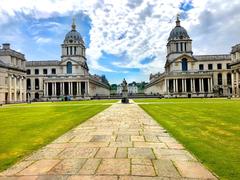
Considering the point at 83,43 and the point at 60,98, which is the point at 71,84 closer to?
the point at 60,98

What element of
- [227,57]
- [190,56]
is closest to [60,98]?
[190,56]

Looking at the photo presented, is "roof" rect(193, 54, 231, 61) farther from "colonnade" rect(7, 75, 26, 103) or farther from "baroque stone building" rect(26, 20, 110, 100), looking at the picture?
"colonnade" rect(7, 75, 26, 103)

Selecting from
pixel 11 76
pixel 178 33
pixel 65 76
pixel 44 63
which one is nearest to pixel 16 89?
pixel 11 76

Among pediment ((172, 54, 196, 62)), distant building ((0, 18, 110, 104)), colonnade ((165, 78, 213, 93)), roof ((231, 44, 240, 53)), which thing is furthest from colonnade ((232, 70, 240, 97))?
distant building ((0, 18, 110, 104))

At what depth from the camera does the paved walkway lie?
6.23 meters

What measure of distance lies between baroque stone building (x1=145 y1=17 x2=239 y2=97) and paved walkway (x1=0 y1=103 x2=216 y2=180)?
94.7 metres

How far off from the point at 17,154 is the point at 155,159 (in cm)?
440

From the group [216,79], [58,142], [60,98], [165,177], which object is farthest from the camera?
[216,79]

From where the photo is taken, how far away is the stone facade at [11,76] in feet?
251

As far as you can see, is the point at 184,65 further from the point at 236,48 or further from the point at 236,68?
the point at 236,68

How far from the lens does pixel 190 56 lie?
113m

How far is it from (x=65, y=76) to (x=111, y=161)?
10717cm

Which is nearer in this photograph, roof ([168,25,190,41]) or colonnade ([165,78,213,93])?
colonnade ([165,78,213,93])

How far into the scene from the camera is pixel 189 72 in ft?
354
